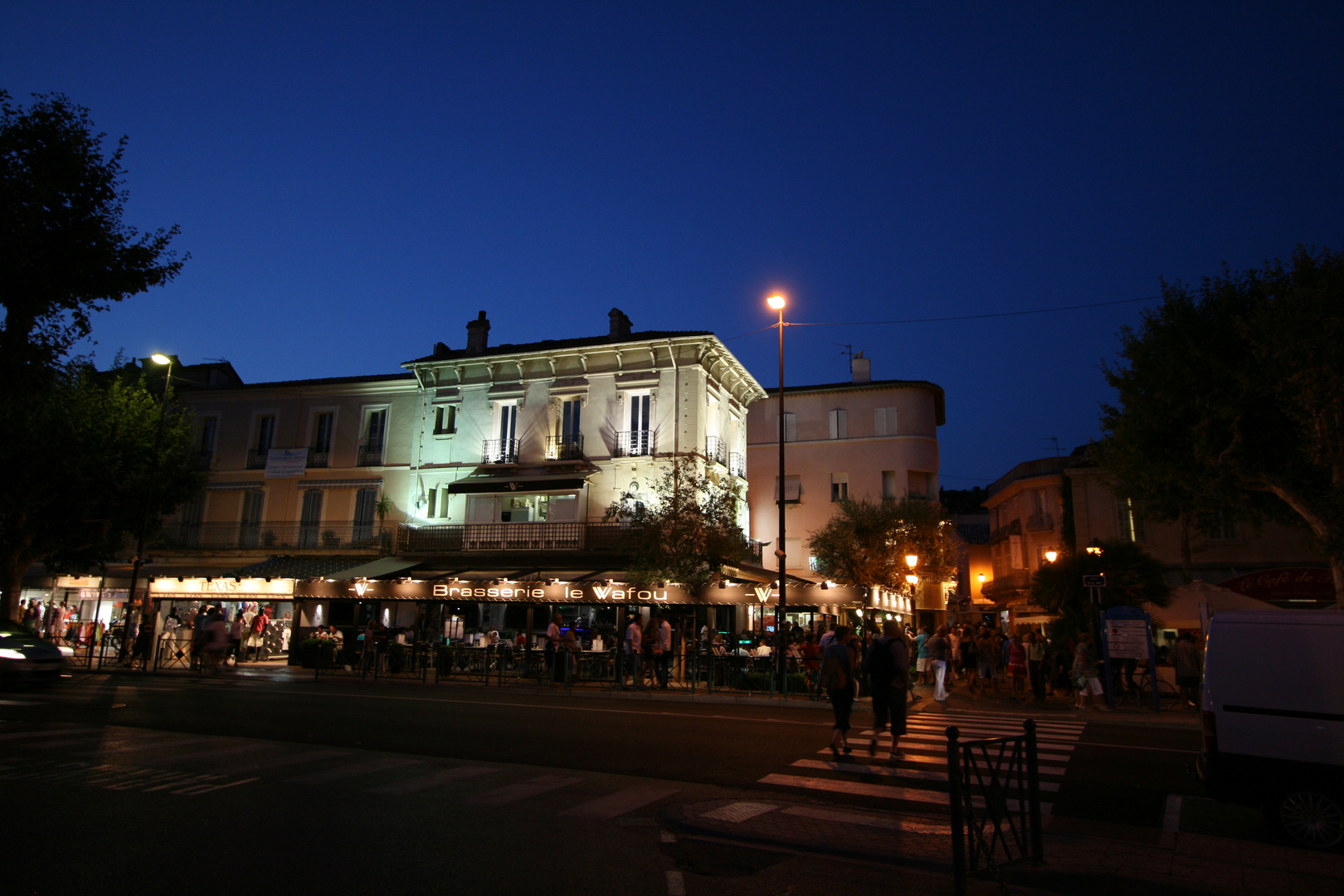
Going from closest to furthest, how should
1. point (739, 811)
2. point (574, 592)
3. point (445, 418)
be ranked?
1. point (739, 811)
2. point (574, 592)
3. point (445, 418)

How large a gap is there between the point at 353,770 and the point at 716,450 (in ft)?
76.8

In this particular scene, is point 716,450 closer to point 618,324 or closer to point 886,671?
point 618,324

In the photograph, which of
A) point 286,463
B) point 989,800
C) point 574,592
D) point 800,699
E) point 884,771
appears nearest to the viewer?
point 989,800

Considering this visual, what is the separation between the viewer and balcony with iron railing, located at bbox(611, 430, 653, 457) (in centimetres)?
2998

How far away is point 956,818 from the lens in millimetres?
5094

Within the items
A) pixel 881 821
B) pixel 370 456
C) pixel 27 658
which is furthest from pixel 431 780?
Answer: pixel 370 456

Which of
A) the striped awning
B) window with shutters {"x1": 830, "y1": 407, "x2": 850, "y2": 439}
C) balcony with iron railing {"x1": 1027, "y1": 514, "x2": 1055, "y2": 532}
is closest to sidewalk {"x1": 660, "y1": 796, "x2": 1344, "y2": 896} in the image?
the striped awning

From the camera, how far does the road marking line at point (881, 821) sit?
6727 millimetres

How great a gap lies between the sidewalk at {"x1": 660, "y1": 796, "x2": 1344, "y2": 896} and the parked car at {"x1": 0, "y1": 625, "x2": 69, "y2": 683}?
54.3 ft

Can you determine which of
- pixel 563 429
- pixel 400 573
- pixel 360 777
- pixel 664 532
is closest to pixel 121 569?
pixel 400 573

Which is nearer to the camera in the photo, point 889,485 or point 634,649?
point 634,649

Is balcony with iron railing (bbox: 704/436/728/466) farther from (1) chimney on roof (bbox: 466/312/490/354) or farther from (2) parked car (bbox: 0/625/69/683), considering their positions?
(2) parked car (bbox: 0/625/69/683)

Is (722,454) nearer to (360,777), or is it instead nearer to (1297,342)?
(1297,342)

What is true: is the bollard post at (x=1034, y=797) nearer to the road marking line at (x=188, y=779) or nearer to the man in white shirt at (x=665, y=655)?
the road marking line at (x=188, y=779)
